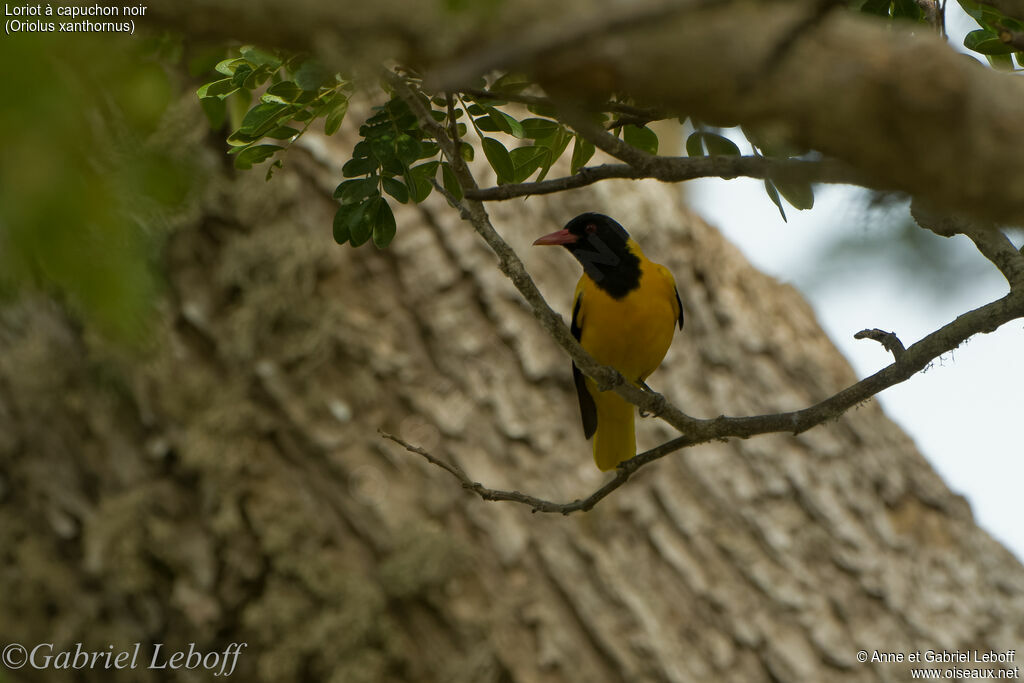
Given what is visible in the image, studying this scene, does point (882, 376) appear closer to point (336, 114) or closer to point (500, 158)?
point (500, 158)

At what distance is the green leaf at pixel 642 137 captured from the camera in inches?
107

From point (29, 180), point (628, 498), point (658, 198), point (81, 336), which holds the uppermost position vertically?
point (658, 198)

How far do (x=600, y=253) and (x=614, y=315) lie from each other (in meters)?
0.37

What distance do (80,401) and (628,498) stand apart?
3.06 meters

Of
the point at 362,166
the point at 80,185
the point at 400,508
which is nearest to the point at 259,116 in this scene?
the point at 362,166

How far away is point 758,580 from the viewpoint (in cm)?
480

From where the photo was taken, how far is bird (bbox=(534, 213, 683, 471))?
4.35 meters

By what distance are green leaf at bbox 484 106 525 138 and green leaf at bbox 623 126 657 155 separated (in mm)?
439

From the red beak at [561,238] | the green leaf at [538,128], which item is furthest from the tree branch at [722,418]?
the red beak at [561,238]

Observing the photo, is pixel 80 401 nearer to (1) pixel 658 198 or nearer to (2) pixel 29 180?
(1) pixel 658 198

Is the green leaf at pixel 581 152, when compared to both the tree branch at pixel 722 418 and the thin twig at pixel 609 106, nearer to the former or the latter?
the thin twig at pixel 609 106

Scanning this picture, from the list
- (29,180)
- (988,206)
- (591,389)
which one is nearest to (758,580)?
(591,389)

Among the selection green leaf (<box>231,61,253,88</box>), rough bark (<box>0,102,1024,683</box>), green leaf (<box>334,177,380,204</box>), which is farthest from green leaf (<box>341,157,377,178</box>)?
rough bark (<box>0,102,1024,683</box>)

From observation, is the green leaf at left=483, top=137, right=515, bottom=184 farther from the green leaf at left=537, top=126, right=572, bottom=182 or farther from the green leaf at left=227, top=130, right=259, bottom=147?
the green leaf at left=227, top=130, right=259, bottom=147
